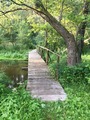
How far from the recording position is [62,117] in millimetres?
4879

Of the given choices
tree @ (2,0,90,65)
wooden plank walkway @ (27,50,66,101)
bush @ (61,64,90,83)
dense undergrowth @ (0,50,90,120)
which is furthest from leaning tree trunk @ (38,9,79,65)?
dense undergrowth @ (0,50,90,120)

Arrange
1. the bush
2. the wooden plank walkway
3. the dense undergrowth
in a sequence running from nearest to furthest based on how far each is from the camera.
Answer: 1. the dense undergrowth
2. the wooden plank walkway
3. the bush

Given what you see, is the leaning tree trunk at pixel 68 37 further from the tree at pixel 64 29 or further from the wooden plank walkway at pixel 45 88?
the wooden plank walkway at pixel 45 88

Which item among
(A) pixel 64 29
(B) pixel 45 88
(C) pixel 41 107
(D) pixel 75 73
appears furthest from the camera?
(A) pixel 64 29

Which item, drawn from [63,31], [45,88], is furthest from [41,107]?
[63,31]

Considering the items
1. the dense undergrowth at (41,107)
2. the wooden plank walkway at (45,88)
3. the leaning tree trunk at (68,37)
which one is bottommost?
the wooden plank walkway at (45,88)

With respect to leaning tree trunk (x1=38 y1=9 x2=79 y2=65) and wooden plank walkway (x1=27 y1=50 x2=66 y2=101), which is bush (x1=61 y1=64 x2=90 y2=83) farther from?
leaning tree trunk (x1=38 y1=9 x2=79 y2=65)

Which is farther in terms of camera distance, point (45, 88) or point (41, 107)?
point (45, 88)

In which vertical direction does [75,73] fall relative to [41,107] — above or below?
below

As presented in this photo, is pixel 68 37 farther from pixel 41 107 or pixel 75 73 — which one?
pixel 41 107

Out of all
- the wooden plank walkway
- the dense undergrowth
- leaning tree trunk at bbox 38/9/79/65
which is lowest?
the wooden plank walkway

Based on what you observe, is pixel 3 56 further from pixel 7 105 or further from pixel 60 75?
pixel 7 105

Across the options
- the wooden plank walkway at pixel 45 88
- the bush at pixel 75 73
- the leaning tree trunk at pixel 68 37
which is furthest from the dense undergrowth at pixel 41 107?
the leaning tree trunk at pixel 68 37

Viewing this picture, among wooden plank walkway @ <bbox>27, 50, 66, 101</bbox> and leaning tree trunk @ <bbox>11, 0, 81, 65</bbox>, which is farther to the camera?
leaning tree trunk @ <bbox>11, 0, 81, 65</bbox>
